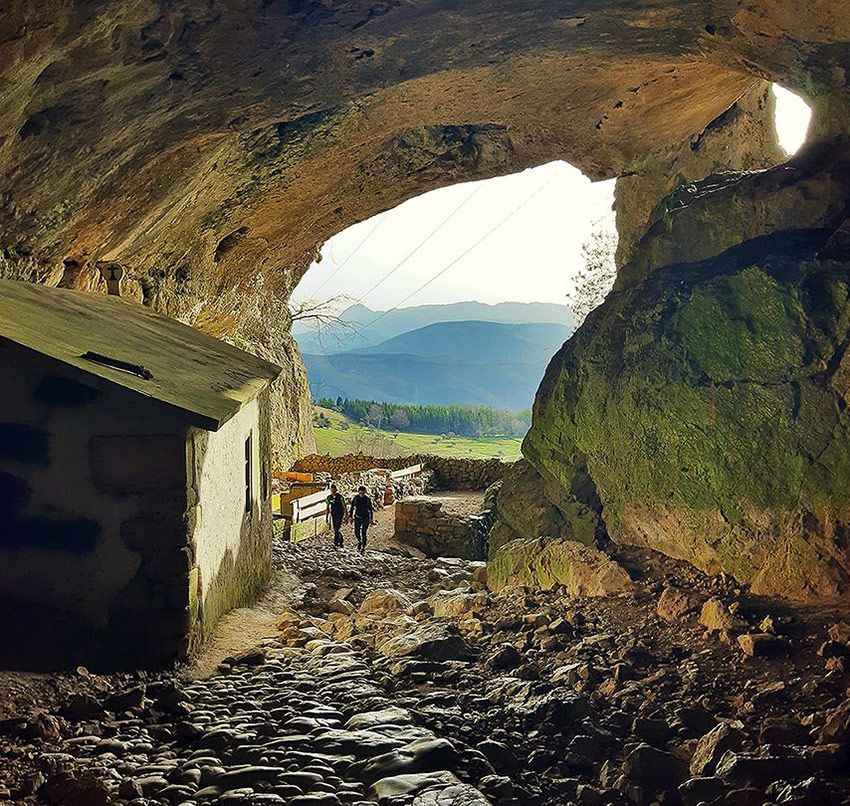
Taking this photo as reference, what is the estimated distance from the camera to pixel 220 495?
8.10m

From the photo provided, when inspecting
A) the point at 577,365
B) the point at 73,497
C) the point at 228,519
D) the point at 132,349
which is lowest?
the point at 228,519

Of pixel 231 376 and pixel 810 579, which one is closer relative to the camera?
pixel 810 579

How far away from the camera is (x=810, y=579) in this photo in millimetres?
6004

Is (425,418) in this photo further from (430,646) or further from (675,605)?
(675,605)

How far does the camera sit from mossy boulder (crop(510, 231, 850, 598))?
627 centimetres

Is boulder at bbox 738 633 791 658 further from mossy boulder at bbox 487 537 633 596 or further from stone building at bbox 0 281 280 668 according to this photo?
stone building at bbox 0 281 280 668

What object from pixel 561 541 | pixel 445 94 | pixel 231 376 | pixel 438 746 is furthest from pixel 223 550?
pixel 445 94

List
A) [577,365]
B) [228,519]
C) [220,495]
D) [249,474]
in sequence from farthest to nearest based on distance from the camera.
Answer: [249,474] < [577,365] < [228,519] < [220,495]

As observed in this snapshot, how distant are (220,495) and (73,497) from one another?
1.85 m

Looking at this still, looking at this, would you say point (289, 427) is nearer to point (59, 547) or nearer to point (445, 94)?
point (445, 94)

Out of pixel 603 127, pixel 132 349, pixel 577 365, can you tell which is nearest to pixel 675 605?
pixel 577 365

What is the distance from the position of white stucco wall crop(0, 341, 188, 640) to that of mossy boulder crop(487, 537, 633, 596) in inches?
161

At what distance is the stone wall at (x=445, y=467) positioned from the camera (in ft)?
86.4

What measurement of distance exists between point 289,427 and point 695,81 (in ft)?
81.9
